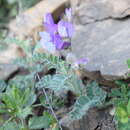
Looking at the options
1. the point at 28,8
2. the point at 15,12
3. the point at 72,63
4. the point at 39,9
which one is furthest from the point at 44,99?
the point at 15,12

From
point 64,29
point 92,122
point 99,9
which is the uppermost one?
point 99,9

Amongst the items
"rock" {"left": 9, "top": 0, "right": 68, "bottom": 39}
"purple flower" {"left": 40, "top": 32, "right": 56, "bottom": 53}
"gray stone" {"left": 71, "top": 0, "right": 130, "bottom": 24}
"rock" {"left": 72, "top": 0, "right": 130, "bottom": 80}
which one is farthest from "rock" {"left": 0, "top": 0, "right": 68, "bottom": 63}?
"purple flower" {"left": 40, "top": 32, "right": 56, "bottom": 53}

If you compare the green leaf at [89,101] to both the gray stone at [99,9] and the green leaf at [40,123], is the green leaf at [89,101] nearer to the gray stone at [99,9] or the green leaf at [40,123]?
the green leaf at [40,123]

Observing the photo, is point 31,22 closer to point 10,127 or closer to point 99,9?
point 99,9

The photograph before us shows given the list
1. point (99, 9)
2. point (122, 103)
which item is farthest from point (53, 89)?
point (99, 9)

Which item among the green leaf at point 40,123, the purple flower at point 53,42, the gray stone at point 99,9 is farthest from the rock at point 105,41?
the green leaf at point 40,123

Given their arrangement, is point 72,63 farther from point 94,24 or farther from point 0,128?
point 94,24
